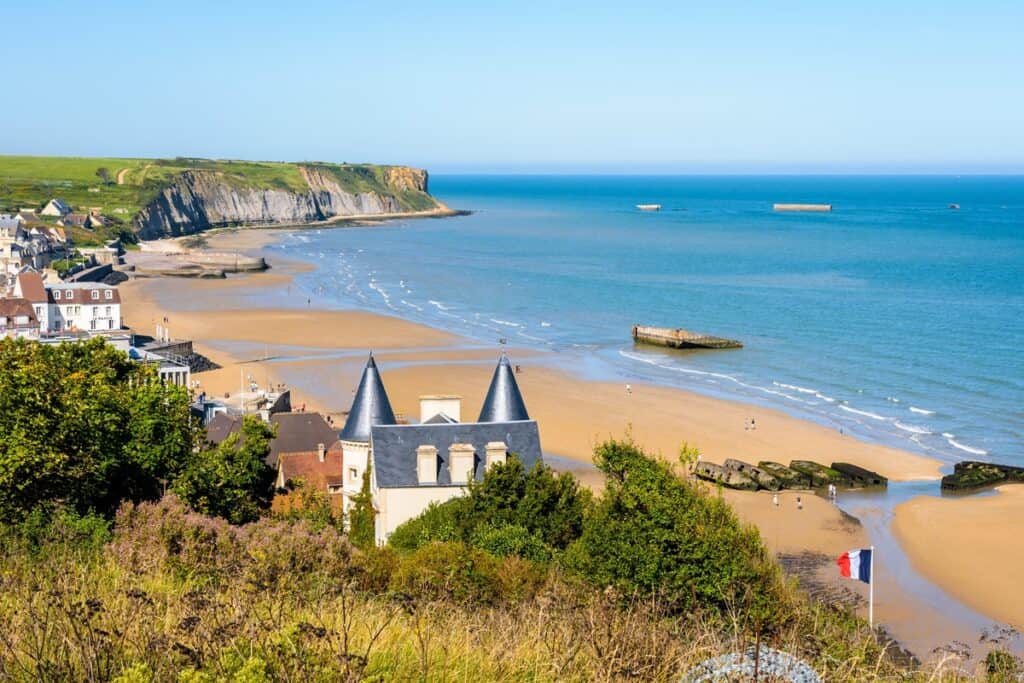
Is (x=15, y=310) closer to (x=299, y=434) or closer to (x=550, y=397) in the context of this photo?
(x=550, y=397)

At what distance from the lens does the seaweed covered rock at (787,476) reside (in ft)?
125

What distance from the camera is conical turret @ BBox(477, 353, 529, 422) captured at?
27.3 metres

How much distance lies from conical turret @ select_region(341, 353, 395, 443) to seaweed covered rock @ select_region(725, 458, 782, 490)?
16.2 meters

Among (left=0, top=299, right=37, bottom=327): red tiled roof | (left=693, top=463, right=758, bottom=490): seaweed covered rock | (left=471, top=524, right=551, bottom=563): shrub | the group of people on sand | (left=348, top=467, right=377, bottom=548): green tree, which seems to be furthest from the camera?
(left=0, top=299, right=37, bottom=327): red tiled roof

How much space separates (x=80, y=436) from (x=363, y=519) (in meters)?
6.34

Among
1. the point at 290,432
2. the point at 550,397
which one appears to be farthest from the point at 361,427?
A: the point at 550,397

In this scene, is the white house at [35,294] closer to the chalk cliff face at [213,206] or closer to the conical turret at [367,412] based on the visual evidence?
the conical turret at [367,412]

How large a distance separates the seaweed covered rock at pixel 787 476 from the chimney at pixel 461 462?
58.5ft

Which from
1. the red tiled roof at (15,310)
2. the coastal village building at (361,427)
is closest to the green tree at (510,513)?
the coastal village building at (361,427)

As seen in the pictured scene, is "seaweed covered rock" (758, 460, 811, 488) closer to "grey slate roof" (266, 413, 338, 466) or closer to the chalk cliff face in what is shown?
"grey slate roof" (266, 413, 338, 466)

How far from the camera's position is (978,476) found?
125ft

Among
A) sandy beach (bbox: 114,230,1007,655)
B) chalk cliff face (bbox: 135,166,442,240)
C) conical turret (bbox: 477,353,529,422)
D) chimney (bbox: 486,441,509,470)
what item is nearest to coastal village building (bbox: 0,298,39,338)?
sandy beach (bbox: 114,230,1007,655)

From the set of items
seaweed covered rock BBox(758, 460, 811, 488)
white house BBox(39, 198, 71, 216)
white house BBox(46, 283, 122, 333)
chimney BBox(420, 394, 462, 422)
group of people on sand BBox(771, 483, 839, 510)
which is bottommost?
group of people on sand BBox(771, 483, 839, 510)

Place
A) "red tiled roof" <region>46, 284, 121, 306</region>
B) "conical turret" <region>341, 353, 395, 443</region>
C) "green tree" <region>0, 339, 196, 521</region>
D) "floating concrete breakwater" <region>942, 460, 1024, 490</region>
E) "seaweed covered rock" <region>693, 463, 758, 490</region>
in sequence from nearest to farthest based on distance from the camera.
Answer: "green tree" <region>0, 339, 196, 521</region>, "conical turret" <region>341, 353, 395, 443</region>, "floating concrete breakwater" <region>942, 460, 1024, 490</region>, "seaweed covered rock" <region>693, 463, 758, 490</region>, "red tiled roof" <region>46, 284, 121, 306</region>
